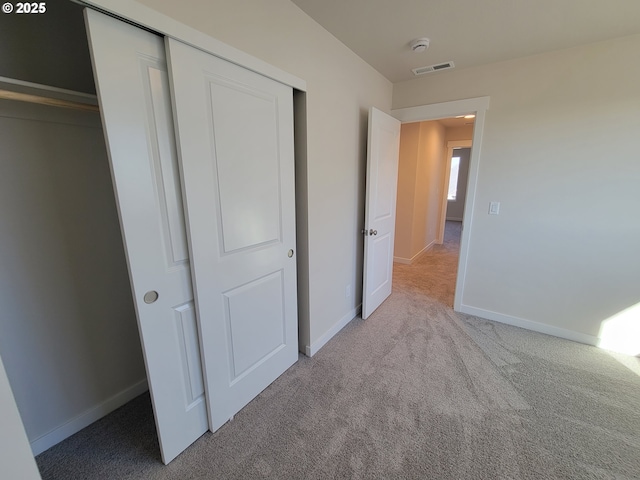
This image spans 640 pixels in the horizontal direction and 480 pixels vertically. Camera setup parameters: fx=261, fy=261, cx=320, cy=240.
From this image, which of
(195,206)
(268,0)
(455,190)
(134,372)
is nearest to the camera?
(195,206)

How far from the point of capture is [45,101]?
113cm

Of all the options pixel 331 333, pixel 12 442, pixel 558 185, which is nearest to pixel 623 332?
pixel 558 185

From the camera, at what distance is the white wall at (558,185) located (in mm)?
2047

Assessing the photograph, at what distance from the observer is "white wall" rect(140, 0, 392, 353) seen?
1330 millimetres

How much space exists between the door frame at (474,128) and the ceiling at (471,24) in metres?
0.39

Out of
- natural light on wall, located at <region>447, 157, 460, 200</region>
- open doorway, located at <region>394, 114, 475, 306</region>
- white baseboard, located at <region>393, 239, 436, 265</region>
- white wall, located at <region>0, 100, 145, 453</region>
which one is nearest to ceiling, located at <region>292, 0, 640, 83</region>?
open doorway, located at <region>394, 114, 475, 306</region>

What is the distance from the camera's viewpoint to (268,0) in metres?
1.45

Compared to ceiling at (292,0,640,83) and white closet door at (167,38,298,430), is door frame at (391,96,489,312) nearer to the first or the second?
ceiling at (292,0,640,83)

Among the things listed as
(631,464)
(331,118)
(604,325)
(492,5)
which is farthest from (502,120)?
(631,464)

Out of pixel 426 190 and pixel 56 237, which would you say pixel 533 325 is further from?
pixel 56 237

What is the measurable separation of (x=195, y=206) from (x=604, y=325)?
3.35m

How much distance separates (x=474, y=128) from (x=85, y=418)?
3744 mm

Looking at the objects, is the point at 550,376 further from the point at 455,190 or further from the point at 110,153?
the point at 455,190

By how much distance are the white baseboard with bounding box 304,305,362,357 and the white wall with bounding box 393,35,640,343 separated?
4.45 feet
